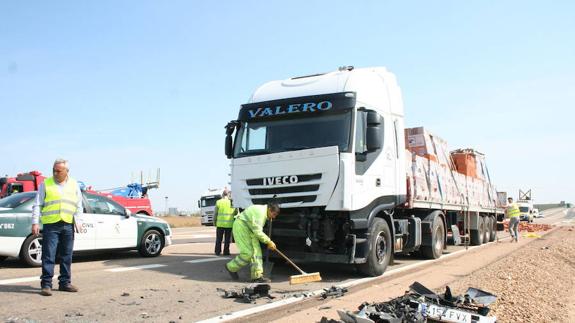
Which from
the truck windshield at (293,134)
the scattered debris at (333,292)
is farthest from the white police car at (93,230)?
the scattered debris at (333,292)

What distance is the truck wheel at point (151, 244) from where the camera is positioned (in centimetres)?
1110

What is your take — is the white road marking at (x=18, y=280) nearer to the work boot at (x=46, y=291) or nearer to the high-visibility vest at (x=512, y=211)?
the work boot at (x=46, y=291)


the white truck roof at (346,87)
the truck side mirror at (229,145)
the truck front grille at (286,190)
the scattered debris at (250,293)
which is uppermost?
the white truck roof at (346,87)

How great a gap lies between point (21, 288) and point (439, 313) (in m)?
5.61

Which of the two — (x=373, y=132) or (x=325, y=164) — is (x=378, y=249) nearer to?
(x=325, y=164)

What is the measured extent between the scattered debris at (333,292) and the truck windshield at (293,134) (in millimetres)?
2224

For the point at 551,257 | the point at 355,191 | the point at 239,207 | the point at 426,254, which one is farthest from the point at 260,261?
the point at 551,257

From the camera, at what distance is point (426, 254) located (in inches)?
463

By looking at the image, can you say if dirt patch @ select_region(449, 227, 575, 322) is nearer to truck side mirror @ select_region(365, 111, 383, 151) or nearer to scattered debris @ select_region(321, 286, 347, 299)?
scattered debris @ select_region(321, 286, 347, 299)

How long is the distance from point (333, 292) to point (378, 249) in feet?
7.07

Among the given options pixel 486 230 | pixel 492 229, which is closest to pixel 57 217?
pixel 486 230

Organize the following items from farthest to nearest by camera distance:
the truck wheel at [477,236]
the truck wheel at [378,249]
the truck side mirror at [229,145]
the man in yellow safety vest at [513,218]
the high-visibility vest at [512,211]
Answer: the high-visibility vest at [512,211]
the man in yellow safety vest at [513,218]
the truck wheel at [477,236]
the truck side mirror at [229,145]
the truck wheel at [378,249]

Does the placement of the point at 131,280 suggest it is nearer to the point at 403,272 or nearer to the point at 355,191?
the point at 355,191

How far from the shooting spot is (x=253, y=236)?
7.83 meters
